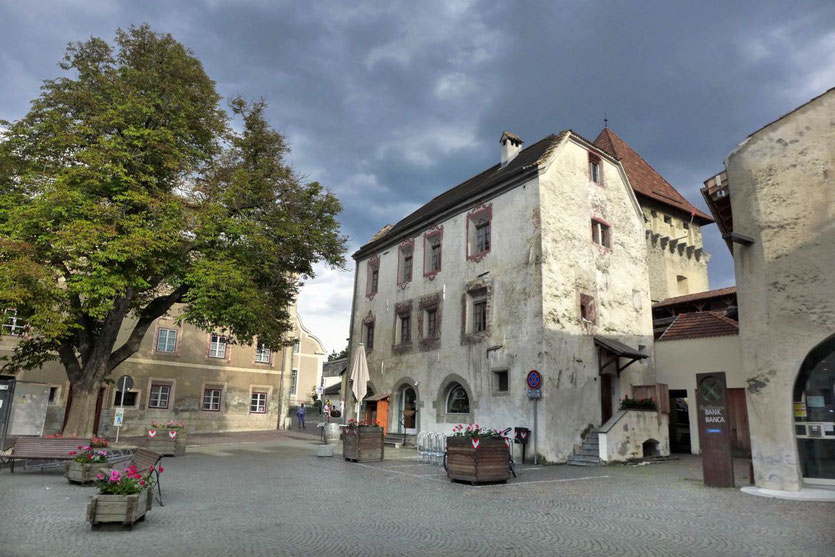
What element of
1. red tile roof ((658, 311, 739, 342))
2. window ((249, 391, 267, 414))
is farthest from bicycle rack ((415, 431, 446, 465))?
window ((249, 391, 267, 414))

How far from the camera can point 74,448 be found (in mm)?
11984

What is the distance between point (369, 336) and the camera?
28.5m

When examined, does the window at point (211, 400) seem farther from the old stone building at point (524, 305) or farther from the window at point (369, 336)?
the old stone building at point (524, 305)

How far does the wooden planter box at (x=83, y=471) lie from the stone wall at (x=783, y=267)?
12.7 metres

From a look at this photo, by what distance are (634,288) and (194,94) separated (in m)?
18.5

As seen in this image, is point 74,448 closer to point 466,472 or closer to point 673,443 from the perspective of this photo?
point 466,472

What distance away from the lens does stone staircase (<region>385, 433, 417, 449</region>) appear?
23.4 meters

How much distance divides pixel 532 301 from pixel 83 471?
45.4ft

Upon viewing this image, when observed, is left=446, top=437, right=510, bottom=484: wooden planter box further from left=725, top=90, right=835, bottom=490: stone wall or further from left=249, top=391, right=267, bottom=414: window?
left=249, top=391, right=267, bottom=414: window

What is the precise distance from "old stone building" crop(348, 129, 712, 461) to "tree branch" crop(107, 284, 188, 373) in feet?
34.0

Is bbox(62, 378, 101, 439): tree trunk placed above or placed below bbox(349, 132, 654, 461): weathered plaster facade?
below

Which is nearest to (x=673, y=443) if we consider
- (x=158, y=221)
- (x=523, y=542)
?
(x=523, y=542)

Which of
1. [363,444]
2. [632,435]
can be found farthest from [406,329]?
[632,435]

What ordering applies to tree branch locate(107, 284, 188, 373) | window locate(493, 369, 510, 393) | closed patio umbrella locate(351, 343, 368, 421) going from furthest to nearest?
window locate(493, 369, 510, 393), closed patio umbrella locate(351, 343, 368, 421), tree branch locate(107, 284, 188, 373)
